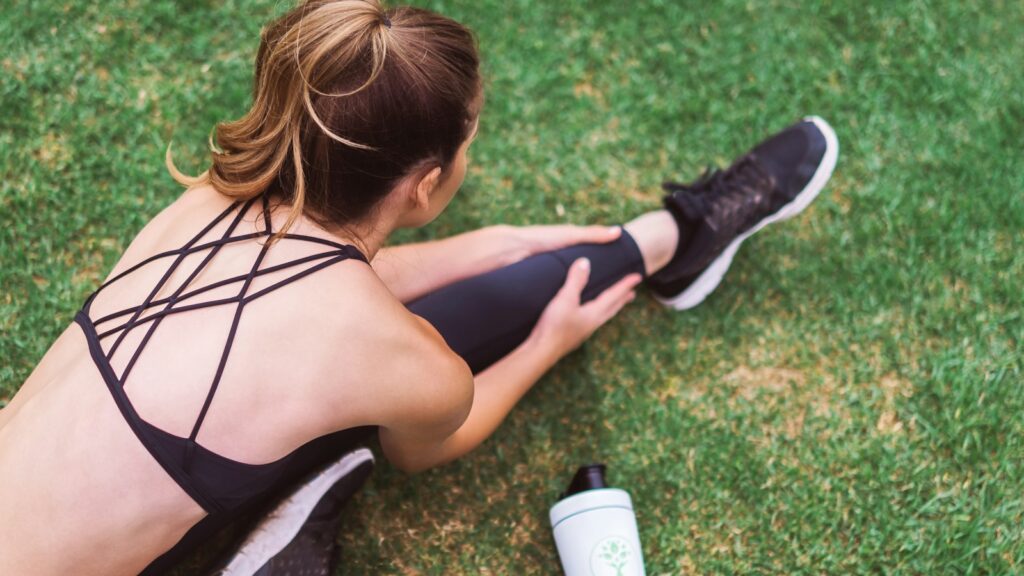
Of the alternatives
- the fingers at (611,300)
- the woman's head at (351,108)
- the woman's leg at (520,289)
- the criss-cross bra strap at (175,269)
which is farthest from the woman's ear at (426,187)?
the fingers at (611,300)

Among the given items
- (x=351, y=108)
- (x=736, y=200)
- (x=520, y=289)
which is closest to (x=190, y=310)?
(x=351, y=108)

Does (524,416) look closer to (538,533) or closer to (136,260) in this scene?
(538,533)

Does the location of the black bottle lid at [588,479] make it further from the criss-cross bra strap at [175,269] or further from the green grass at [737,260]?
the criss-cross bra strap at [175,269]

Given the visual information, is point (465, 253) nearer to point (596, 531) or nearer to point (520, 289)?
point (520, 289)

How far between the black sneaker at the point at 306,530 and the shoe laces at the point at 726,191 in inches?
48.0

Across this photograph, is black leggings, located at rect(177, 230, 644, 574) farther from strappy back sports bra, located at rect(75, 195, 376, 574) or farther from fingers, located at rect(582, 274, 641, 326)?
strappy back sports bra, located at rect(75, 195, 376, 574)

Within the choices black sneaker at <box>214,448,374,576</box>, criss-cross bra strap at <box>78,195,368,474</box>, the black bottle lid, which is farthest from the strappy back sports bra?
the black bottle lid

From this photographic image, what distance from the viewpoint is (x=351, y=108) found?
53.8 inches

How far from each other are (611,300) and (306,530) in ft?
3.40

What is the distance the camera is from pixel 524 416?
2.38 m

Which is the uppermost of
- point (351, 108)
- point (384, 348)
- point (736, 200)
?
point (351, 108)

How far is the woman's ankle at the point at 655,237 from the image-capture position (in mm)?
2420

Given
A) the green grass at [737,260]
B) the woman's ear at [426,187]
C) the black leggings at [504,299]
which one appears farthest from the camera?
the green grass at [737,260]

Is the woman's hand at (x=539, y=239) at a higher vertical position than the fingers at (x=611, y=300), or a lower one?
higher
